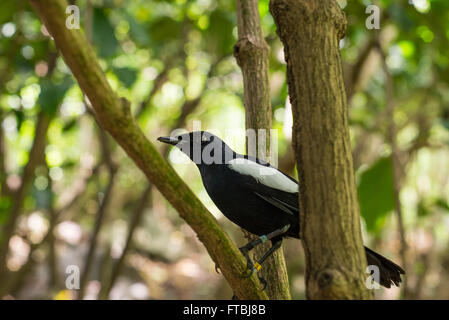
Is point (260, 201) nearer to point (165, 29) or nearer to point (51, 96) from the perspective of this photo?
point (51, 96)

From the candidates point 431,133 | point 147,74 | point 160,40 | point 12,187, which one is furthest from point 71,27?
point 147,74

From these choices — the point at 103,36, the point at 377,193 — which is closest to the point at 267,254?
the point at 377,193

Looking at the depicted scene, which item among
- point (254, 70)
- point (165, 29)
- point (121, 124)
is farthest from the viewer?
point (165, 29)

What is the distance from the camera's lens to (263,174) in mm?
2283

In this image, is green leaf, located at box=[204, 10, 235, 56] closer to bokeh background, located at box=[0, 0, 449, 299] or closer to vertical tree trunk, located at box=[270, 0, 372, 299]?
bokeh background, located at box=[0, 0, 449, 299]

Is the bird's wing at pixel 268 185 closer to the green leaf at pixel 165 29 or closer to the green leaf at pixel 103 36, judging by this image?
the green leaf at pixel 103 36

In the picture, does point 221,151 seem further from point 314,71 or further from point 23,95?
point 23,95

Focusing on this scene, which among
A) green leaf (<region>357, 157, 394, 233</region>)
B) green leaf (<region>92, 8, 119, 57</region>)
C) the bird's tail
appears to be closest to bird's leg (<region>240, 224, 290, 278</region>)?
the bird's tail

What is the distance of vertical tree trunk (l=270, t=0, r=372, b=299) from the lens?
58.2 inches

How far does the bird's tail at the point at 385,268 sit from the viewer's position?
2.20 m

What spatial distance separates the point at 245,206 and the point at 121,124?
38.8 inches

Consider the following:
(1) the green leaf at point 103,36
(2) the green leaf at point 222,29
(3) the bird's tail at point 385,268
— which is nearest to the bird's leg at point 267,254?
(3) the bird's tail at point 385,268

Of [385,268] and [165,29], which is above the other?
[165,29]

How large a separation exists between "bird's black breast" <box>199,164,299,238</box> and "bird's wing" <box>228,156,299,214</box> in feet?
0.05
